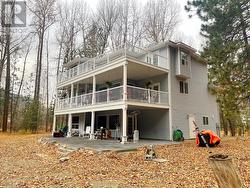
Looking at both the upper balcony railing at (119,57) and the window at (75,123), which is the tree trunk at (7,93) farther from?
the window at (75,123)

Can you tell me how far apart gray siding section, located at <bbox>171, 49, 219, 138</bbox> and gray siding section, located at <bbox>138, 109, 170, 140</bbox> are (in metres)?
0.77

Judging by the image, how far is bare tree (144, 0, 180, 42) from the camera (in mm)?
28578

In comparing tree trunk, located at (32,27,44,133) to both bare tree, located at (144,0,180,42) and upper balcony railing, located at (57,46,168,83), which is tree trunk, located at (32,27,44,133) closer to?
upper balcony railing, located at (57,46,168,83)

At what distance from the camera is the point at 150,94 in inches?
657

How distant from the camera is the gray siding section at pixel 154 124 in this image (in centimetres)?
1745

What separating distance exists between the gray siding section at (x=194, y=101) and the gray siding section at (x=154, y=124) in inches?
30.3

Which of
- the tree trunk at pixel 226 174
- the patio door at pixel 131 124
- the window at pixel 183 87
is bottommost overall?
the tree trunk at pixel 226 174

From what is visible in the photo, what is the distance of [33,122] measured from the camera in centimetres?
2808

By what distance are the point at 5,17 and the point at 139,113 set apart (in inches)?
872

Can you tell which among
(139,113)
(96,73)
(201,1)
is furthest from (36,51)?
(201,1)

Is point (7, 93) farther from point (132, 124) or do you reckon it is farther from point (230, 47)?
point (230, 47)

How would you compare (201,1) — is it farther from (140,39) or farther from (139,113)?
(140,39)

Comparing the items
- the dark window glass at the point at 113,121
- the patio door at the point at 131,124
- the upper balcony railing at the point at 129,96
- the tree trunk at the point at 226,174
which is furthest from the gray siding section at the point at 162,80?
the tree trunk at the point at 226,174

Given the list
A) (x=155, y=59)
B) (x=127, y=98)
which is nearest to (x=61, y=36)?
(x=155, y=59)
